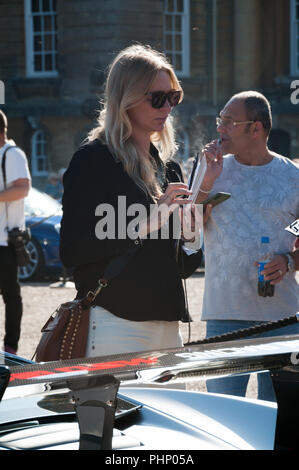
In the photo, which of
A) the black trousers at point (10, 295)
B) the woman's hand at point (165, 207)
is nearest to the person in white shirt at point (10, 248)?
Answer: the black trousers at point (10, 295)

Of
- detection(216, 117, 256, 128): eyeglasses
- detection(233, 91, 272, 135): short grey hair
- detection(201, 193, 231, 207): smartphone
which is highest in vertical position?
detection(233, 91, 272, 135): short grey hair

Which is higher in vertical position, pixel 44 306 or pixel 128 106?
pixel 128 106

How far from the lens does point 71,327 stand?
111 inches

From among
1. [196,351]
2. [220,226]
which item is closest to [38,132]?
[220,226]

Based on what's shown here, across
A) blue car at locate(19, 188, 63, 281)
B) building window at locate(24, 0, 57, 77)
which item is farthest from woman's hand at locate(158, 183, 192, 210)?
building window at locate(24, 0, 57, 77)

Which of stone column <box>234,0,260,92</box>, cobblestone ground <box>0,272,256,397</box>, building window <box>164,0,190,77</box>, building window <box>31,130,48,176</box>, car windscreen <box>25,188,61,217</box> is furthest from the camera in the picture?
building window <box>164,0,190,77</box>

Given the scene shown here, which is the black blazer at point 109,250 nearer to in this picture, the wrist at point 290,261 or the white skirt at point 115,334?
the white skirt at point 115,334

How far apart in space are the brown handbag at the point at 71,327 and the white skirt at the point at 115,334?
0.03 meters

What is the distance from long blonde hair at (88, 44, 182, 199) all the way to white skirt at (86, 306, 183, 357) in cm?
44

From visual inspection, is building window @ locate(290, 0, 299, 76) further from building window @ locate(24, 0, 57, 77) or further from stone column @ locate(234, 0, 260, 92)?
building window @ locate(24, 0, 57, 77)

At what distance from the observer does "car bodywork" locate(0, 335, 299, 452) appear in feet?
5.04

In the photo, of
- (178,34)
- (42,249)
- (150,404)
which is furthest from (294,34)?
(150,404)

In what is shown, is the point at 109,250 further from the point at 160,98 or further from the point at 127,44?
the point at 127,44

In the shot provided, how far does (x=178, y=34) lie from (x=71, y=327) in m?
26.5
